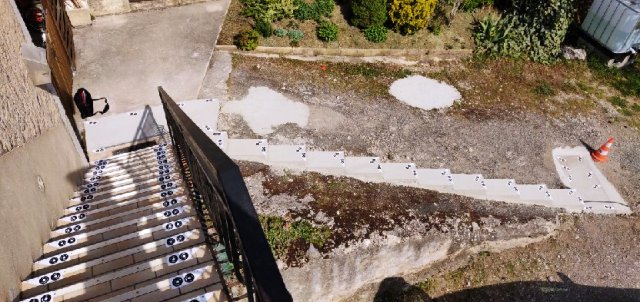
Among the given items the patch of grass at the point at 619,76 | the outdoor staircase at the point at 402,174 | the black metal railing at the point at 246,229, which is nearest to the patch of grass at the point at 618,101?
the patch of grass at the point at 619,76

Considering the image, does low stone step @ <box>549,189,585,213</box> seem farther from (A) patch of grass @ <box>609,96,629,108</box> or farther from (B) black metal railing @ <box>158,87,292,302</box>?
(B) black metal railing @ <box>158,87,292,302</box>

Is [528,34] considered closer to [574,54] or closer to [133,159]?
[574,54]

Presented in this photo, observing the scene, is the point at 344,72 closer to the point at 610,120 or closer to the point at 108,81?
the point at 108,81

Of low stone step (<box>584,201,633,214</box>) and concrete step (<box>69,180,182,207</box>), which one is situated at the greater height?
concrete step (<box>69,180,182,207</box>)

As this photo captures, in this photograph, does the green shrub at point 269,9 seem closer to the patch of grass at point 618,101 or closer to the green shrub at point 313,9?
the green shrub at point 313,9

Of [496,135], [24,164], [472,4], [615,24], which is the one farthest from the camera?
[472,4]

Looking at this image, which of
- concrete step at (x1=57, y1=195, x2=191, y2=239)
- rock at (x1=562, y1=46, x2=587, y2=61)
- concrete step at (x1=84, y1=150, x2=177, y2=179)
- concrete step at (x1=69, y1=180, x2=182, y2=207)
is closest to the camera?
concrete step at (x1=57, y1=195, x2=191, y2=239)

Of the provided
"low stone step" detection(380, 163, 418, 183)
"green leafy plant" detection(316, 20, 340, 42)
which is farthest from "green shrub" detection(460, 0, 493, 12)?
"low stone step" detection(380, 163, 418, 183)

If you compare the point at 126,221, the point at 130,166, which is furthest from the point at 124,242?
the point at 130,166
